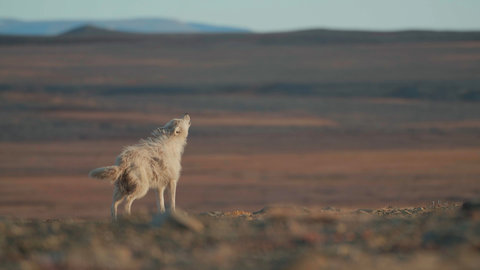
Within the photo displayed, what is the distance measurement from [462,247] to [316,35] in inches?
3216

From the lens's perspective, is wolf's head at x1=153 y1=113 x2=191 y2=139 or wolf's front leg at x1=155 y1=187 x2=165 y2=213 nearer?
→ wolf's front leg at x1=155 y1=187 x2=165 y2=213

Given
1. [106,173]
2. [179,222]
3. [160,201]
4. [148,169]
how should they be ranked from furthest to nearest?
[160,201] < [148,169] < [106,173] < [179,222]

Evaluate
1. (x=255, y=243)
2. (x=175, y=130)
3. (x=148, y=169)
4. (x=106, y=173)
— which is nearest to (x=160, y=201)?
(x=148, y=169)

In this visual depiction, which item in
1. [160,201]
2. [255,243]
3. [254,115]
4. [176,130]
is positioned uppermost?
[176,130]

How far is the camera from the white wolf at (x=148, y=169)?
9508 mm

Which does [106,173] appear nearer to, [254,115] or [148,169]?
[148,169]

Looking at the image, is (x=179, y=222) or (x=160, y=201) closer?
(x=179, y=222)

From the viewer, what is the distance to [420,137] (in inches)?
1540

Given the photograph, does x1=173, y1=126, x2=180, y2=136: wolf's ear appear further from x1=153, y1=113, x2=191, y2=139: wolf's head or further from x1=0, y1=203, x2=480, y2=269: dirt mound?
x1=0, y1=203, x2=480, y2=269: dirt mound

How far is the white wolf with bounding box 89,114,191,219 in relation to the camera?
951cm

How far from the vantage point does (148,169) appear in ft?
32.1

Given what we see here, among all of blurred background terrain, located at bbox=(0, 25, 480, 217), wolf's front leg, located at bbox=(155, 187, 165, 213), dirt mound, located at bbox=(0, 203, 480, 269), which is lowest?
blurred background terrain, located at bbox=(0, 25, 480, 217)

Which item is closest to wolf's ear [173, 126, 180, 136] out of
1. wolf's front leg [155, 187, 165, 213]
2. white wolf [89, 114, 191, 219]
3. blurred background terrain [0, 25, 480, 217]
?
white wolf [89, 114, 191, 219]

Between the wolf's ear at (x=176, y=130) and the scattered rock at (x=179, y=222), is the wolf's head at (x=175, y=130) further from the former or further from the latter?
the scattered rock at (x=179, y=222)
